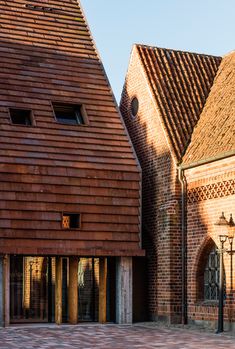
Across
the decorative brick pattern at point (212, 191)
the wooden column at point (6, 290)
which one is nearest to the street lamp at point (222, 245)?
the decorative brick pattern at point (212, 191)

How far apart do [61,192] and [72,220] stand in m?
0.93

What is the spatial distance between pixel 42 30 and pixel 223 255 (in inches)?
403

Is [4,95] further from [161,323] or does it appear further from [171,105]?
[161,323]

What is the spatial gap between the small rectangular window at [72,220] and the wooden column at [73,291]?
0.99 metres

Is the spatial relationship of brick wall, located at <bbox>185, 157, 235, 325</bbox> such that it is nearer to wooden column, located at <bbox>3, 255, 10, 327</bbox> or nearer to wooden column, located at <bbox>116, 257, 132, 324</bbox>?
wooden column, located at <bbox>116, 257, 132, 324</bbox>

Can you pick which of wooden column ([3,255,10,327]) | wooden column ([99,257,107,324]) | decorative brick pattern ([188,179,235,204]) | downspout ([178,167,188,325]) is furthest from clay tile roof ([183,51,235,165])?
wooden column ([3,255,10,327])

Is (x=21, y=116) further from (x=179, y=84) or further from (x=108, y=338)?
(x=108, y=338)

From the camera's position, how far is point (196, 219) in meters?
21.6

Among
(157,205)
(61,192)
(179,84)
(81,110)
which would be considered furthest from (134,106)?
(61,192)

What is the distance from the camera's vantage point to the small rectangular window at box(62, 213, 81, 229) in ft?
71.6

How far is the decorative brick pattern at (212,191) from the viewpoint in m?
20.0

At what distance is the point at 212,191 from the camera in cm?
2080

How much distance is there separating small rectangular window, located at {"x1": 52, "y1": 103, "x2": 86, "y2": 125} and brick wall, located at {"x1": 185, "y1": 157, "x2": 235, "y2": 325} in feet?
13.2

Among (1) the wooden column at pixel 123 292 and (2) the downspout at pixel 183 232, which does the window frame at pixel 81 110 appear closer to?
(2) the downspout at pixel 183 232
